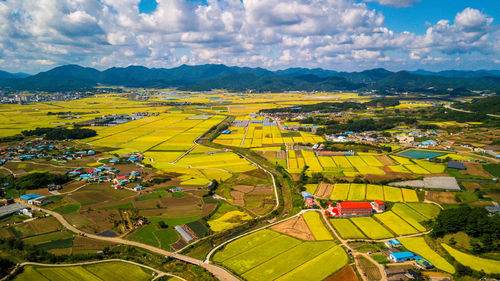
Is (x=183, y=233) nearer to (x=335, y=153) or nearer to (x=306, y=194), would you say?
(x=306, y=194)

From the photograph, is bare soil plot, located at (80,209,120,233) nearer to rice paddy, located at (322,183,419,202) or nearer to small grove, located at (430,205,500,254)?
rice paddy, located at (322,183,419,202)

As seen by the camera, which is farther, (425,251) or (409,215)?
(409,215)

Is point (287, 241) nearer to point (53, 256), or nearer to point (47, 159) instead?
point (53, 256)

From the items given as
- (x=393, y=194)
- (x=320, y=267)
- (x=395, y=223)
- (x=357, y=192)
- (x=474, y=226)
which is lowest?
(x=320, y=267)

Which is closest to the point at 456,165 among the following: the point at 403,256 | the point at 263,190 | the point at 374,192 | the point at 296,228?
the point at 374,192

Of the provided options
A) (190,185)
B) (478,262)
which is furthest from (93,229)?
(478,262)

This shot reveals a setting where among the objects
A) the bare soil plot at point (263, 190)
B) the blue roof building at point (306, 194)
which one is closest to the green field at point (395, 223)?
the blue roof building at point (306, 194)
